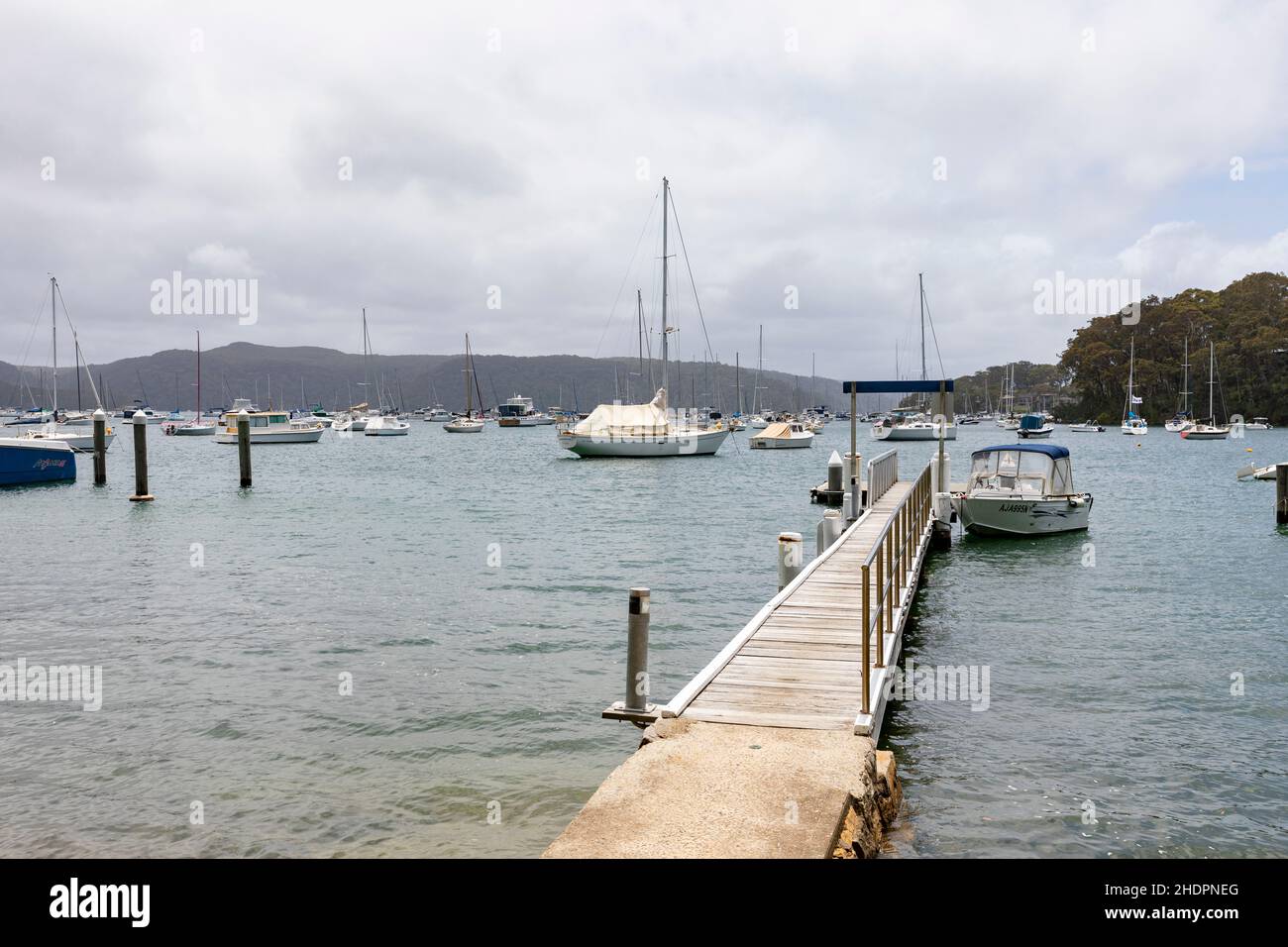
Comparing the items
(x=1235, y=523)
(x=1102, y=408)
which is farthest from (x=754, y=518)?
(x=1102, y=408)

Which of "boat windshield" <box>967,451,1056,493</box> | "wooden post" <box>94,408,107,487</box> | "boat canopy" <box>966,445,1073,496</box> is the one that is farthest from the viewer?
"wooden post" <box>94,408,107,487</box>

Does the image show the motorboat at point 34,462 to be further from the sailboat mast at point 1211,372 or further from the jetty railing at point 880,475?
the sailboat mast at point 1211,372

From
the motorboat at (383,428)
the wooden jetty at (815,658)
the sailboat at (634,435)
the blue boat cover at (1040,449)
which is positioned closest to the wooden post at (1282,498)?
the blue boat cover at (1040,449)

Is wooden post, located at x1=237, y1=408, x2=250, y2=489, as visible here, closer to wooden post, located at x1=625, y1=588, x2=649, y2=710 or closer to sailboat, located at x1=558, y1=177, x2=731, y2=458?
sailboat, located at x1=558, y1=177, x2=731, y2=458

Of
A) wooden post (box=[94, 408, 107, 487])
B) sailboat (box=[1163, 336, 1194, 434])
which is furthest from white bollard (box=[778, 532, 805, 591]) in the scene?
sailboat (box=[1163, 336, 1194, 434])

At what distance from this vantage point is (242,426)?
46469mm

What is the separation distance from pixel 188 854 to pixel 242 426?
4143 centimetres

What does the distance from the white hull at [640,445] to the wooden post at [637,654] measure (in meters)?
58.1

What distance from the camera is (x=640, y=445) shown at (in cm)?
6825

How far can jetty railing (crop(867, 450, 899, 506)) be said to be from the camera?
28.7 m

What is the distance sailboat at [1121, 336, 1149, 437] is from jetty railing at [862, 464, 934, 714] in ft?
366

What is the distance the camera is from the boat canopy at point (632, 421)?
2709 inches
